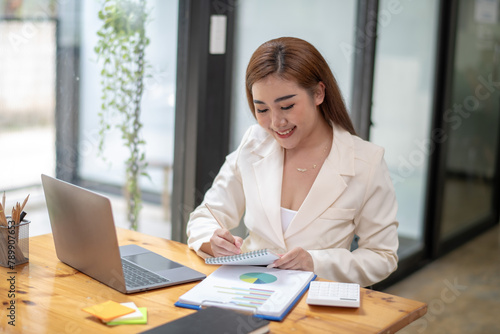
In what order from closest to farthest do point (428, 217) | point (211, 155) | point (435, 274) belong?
point (211, 155), point (435, 274), point (428, 217)

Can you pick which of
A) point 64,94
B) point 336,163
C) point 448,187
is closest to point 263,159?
point 336,163

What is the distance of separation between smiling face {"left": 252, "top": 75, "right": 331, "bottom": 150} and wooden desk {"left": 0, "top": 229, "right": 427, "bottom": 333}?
1.73 feet

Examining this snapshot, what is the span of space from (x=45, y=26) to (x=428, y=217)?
10.6ft

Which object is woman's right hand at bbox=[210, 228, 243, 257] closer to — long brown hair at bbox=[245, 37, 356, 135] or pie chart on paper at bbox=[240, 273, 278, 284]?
pie chart on paper at bbox=[240, 273, 278, 284]

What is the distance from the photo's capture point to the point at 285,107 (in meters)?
1.82

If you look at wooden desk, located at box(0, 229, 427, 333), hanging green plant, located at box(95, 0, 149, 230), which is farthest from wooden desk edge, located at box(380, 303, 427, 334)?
hanging green plant, located at box(95, 0, 149, 230)

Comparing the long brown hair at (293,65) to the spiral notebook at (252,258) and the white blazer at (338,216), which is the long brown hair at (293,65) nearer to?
the white blazer at (338,216)

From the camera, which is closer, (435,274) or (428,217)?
(435,274)

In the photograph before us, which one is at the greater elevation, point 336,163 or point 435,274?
point 336,163

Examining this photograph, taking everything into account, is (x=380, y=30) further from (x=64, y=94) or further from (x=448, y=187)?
(x=64, y=94)

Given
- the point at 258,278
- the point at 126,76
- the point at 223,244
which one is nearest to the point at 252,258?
the point at 258,278

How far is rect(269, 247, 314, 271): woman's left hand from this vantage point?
1.55 meters

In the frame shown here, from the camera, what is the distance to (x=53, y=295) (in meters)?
1.37

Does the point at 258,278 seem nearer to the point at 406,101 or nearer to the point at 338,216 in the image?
the point at 338,216
